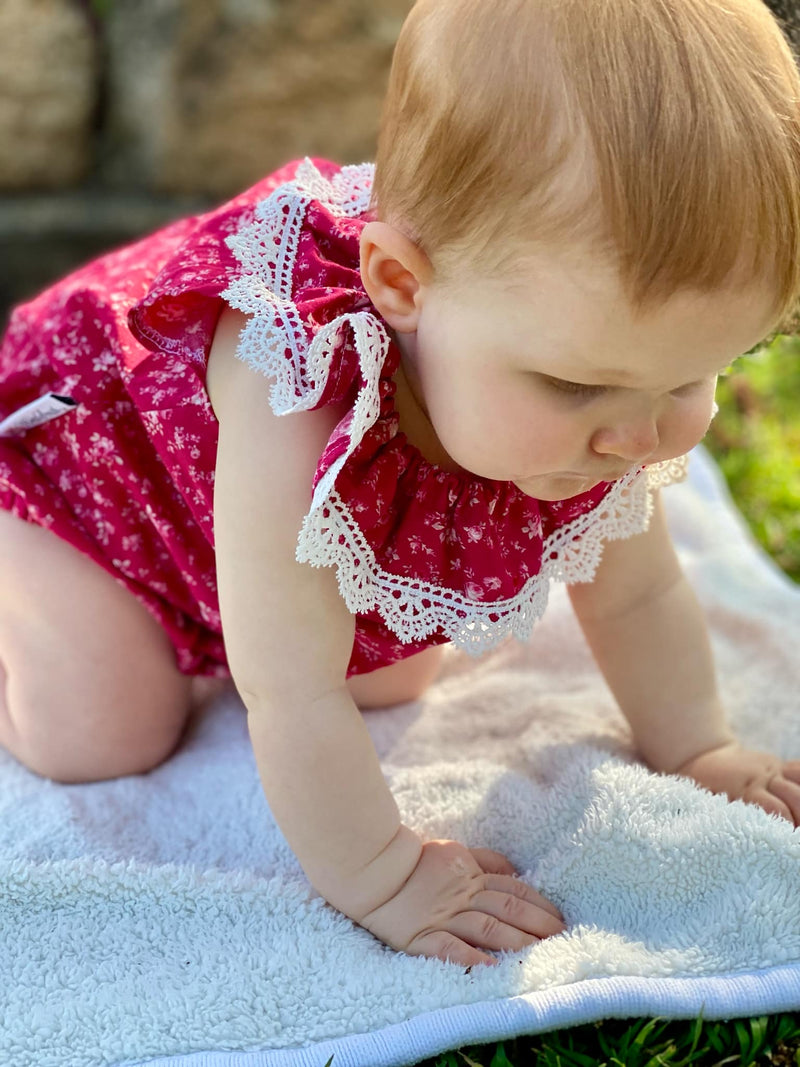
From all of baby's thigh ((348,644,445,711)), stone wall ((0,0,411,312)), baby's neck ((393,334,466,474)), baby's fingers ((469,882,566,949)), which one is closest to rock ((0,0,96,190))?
stone wall ((0,0,411,312))

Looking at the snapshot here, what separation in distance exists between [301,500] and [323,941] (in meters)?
0.40

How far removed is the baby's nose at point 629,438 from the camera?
0.95 metres

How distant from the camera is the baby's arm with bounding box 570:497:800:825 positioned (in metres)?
1.32

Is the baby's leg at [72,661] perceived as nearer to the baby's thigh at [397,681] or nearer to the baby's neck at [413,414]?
the baby's thigh at [397,681]

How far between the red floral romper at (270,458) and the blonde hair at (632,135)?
0.62 feet

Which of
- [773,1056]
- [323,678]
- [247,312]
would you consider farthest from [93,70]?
[773,1056]

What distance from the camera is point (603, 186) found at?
2.74ft

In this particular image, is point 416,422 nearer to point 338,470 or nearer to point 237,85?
point 338,470

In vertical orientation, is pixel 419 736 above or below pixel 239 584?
below

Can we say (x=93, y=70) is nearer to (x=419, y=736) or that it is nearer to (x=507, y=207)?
(x=419, y=736)

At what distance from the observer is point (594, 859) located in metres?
1.15

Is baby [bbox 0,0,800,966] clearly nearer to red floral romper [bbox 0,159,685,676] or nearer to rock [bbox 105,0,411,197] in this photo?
red floral romper [bbox 0,159,685,676]

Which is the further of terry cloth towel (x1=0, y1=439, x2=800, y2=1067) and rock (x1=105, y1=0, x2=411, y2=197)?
rock (x1=105, y1=0, x2=411, y2=197)

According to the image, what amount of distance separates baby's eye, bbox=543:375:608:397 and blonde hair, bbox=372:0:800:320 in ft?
0.31
